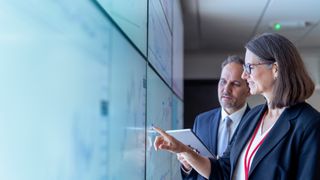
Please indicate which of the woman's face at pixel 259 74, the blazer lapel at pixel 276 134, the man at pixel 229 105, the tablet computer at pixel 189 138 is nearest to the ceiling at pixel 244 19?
the man at pixel 229 105

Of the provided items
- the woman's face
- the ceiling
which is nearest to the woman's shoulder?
the woman's face

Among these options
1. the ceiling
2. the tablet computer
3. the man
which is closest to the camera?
the tablet computer

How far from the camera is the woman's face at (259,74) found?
1.10m

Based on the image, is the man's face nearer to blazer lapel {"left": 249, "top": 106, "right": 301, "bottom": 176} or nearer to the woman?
the woman

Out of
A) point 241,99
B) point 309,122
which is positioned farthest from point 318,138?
point 241,99

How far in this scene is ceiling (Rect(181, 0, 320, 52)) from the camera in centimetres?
320

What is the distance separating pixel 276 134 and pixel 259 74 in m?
0.19

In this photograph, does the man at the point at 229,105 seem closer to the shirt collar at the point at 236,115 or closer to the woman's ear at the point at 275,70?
the shirt collar at the point at 236,115

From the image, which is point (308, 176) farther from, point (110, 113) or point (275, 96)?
point (110, 113)

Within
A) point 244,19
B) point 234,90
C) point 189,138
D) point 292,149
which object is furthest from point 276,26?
point 292,149

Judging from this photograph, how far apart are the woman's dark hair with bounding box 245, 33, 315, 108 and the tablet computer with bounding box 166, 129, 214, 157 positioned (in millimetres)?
358

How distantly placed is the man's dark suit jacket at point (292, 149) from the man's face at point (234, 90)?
685 millimetres

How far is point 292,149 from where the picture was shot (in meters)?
1.00

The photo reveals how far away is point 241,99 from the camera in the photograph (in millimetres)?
1772
